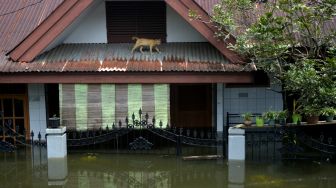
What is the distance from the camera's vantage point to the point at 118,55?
481 inches

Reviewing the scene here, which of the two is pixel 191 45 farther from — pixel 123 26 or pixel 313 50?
pixel 313 50

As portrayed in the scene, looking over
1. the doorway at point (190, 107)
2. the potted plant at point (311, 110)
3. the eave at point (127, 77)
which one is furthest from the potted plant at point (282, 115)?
the doorway at point (190, 107)

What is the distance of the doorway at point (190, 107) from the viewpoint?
14039mm

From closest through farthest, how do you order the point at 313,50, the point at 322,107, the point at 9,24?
1. the point at 322,107
2. the point at 313,50
3. the point at 9,24

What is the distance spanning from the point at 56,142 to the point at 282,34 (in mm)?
5873

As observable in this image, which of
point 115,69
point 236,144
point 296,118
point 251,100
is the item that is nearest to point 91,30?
point 115,69

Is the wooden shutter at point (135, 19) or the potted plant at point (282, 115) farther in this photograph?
the wooden shutter at point (135, 19)

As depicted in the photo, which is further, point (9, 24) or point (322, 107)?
point (9, 24)

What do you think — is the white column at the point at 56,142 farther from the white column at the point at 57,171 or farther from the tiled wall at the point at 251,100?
the tiled wall at the point at 251,100

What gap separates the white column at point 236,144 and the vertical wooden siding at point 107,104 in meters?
2.11

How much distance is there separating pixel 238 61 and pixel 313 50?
189cm

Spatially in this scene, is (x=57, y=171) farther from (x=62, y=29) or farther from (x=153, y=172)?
(x=62, y=29)

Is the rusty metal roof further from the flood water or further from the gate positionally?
the flood water

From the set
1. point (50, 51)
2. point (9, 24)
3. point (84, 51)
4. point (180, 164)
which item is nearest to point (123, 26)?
point (84, 51)
